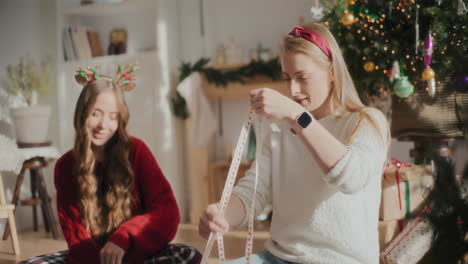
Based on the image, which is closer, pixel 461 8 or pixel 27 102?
pixel 461 8

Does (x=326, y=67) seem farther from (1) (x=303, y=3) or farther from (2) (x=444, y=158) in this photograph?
(1) (x=303, y=3)

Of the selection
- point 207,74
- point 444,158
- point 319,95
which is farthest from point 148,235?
point 207,74

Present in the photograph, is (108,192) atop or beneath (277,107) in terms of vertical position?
beneath

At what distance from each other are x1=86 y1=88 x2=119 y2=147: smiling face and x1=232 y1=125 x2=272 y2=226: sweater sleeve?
0.61 m

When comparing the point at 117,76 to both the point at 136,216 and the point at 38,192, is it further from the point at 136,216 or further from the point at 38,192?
the point at 38,192

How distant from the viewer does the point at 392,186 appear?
224cm

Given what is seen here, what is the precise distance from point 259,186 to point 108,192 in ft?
2.08

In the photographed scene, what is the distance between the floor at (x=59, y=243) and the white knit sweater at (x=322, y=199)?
1.41 m

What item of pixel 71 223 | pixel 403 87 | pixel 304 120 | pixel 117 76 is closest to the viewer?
pixel 304 120

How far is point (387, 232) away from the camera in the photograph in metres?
2.23

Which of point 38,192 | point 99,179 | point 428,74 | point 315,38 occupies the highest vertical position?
point 315,38

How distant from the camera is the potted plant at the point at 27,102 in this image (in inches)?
132

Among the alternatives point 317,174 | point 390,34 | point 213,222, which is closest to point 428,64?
point 390,34

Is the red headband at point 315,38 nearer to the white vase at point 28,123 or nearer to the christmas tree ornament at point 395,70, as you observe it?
the christmas tree ornament at point 395,70
